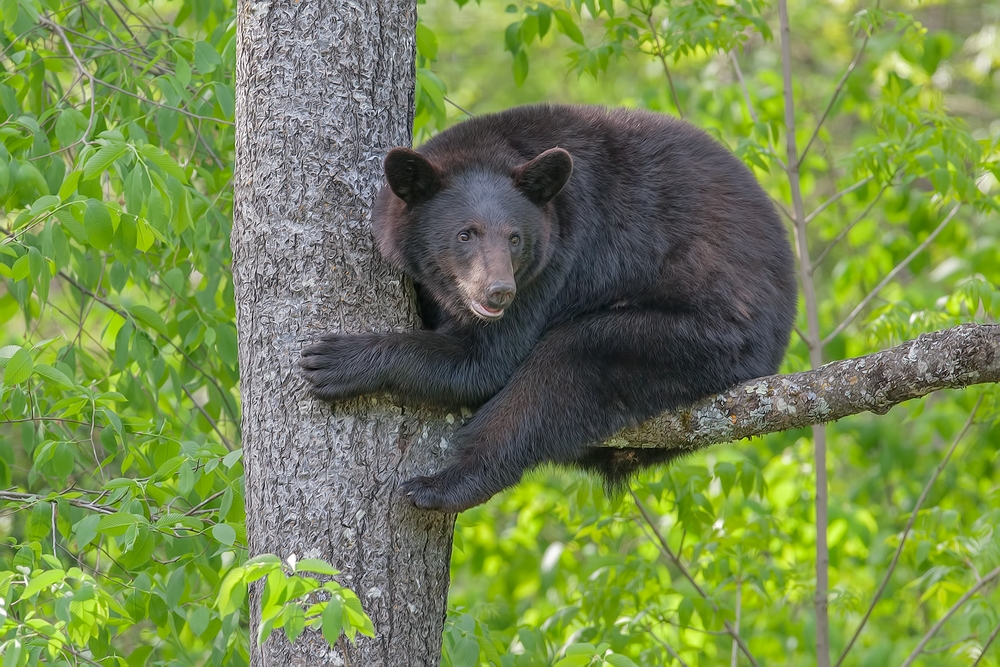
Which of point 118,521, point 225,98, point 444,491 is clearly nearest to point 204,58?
point 225,98

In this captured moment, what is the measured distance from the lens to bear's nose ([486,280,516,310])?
3130 millimetres

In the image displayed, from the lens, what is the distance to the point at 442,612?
307 centimetres

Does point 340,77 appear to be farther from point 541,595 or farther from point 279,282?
point 541,595

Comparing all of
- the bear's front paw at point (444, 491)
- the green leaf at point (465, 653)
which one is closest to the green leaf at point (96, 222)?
the bear's front paw at point (444, 491)

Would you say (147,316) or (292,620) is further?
(147,316)

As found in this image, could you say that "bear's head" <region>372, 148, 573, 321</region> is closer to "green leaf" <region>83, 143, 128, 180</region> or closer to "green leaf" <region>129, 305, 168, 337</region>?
"green leaf" <region>83, 143, 128, 180</region>

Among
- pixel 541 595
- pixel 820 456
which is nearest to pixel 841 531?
pixel 820 456

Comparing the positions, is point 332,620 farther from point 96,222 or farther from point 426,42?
point 426,42

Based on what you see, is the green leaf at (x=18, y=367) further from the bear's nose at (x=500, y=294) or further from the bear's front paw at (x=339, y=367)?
the bear's nose at (x=500, y=294)

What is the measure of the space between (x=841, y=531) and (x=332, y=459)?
182 inches

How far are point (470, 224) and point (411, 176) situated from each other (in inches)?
13.0

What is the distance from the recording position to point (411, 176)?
3307 mm

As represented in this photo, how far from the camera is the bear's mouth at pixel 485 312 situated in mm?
3229

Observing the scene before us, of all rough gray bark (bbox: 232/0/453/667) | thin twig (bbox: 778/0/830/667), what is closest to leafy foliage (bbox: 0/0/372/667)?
rough gray bark (bbox: 232/0/453/667)
